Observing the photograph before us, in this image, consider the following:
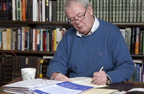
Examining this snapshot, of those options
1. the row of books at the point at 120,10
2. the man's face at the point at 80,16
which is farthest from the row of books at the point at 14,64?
the man's face at the point at 80,16

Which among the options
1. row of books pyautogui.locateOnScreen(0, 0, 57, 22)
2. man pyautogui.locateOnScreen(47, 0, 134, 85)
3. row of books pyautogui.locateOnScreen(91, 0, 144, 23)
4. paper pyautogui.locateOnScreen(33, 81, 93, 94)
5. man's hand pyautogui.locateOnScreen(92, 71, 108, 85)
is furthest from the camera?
row of books pyautogui.locateOnScreen(0, 0, 57, 22)

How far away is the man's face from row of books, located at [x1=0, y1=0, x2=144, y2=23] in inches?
33.1

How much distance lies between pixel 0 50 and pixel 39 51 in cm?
47

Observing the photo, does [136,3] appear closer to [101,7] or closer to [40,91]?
[101,7]

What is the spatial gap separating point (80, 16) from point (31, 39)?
122cm

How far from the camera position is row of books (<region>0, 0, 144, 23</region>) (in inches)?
102

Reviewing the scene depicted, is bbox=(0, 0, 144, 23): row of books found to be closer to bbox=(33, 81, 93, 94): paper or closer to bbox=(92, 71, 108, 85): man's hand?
bbox=(92, 71, 108, 85): man's hand

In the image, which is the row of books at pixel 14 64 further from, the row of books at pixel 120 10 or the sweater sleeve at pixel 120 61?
the sweater sleeve at pixel 120 61

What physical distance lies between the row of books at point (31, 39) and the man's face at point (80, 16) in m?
0.99

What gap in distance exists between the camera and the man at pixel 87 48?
1750 millimetres

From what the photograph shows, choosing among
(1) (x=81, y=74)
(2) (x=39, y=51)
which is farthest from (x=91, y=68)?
(2) (x=39, y=51)

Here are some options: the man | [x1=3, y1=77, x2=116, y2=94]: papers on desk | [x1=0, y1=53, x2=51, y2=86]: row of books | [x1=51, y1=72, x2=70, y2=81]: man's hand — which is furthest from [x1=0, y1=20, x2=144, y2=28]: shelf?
[x1=3, y1=77, x2=116, y2=94]: papers on desk

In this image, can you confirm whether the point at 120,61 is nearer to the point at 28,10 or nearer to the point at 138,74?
the point at 138,74

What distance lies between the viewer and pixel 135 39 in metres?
2.62
